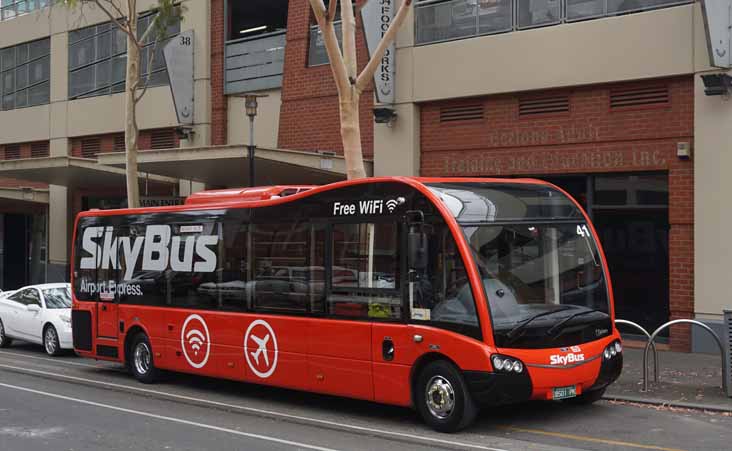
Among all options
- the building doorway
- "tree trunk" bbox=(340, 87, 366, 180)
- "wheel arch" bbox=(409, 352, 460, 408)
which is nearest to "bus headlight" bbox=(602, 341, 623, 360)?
"wheel arch" bbox=(409, 352, 460, 408)

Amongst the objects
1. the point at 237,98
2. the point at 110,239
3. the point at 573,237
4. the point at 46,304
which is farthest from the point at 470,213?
the point at 237,98

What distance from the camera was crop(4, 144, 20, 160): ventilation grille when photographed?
106 ft

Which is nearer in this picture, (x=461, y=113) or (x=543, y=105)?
(x=543, y=105)

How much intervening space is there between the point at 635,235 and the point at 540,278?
23.8ft

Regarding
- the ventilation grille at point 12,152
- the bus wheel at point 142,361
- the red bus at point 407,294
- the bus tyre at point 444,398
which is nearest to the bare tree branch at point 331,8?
the red bus at point 407,294

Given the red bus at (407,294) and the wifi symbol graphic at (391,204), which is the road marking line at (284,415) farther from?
the wifi symbol graphic at (391,204)

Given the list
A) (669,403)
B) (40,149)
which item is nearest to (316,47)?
(669,403)

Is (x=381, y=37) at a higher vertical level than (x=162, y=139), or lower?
higher

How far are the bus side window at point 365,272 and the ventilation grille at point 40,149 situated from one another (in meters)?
22.4

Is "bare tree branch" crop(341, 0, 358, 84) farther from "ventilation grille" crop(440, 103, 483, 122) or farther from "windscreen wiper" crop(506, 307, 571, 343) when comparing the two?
"windscreen wiper" crop(506, 307, 571, 343)

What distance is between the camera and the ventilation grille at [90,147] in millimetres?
28656

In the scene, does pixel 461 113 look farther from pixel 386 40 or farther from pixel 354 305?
pixel 354 305

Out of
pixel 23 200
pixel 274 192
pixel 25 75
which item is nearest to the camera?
pixel 274 192

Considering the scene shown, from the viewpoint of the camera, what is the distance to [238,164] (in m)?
19.9
